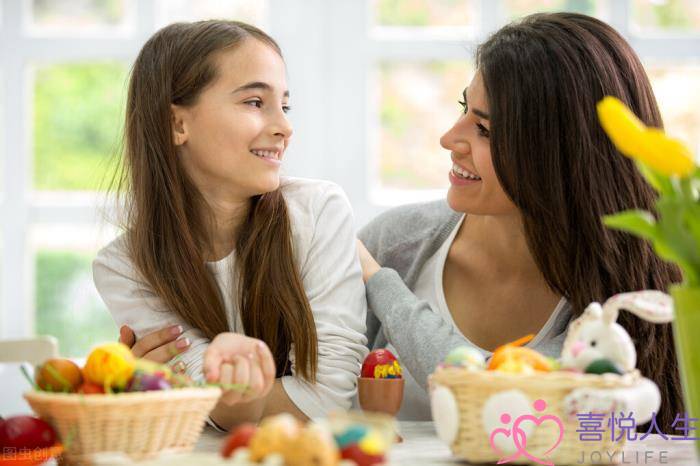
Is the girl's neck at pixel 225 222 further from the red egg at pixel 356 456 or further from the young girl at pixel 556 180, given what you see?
the red egg at pixel 356 456

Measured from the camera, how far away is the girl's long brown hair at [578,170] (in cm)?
174

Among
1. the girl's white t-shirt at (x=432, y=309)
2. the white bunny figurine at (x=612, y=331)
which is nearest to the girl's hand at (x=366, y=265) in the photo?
the girl's white t-shirt at (x=432, y=309)

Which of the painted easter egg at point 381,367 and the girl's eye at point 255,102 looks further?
the girl's eye at point 255,102

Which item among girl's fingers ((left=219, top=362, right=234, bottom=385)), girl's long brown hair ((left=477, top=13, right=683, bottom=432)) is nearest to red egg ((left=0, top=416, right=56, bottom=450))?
girl's fingers ((left=219, top=362, right=234, bottom=385))

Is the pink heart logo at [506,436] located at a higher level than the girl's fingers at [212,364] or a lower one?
lower

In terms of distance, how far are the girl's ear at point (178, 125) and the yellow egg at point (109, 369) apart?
33.0 inches

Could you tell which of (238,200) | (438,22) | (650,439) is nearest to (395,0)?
Result: (438,22)

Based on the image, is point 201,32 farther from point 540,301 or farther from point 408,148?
point 408,148

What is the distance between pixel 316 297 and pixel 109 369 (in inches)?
28.5

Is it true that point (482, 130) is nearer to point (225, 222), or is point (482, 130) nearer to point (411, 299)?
point (411, 299)

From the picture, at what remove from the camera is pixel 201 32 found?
191cm

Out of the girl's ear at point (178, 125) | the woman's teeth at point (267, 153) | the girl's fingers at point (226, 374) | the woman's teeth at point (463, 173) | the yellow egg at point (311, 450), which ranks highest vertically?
the girl's ear at point (178, 125)

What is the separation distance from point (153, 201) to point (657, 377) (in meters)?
1.07

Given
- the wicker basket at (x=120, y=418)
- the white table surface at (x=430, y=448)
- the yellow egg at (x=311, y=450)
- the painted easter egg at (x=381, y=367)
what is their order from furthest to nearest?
the painted easter egg at (x=381, y=367), the white table surface at (x=430, y=448), the wicker basket at (x=120, y=418), the yellow egg at (x=311, y=450)
